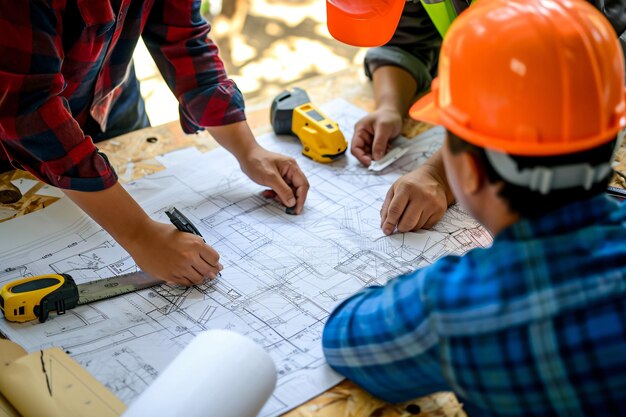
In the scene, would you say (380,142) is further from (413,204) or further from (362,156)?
(413,204)

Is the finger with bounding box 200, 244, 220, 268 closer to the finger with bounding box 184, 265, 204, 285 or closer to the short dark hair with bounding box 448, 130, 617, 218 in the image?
the finger with bounding box 184, 265, 204, 285

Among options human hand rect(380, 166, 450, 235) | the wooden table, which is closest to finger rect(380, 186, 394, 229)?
human hand rect(380, 166, 450, 235)

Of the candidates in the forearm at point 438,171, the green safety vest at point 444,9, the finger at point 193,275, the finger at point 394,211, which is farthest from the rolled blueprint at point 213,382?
the green safety vest at point 444,9

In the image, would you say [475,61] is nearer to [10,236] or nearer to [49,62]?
[49,62]

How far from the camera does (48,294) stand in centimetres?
81

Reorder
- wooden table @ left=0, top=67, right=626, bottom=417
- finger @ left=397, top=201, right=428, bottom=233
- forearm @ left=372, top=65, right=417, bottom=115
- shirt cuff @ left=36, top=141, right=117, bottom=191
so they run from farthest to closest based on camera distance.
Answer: forearm @ left=372, top=65, right=417, bottom=115 < finger @ left=397, top=201, right=428, bottom=233 < shirt cuff @ left=36, top=141, right=117, bottom=191 < wooden table @ left=0, top=67, right=626, bottom=417

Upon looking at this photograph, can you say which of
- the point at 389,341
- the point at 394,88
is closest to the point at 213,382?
the point at 389,341

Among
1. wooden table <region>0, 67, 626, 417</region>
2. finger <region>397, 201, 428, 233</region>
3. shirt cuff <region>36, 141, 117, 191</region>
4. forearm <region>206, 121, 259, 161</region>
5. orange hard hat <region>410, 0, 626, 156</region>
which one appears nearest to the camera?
orange hard hat <region>410, 0, 626, 156</region>

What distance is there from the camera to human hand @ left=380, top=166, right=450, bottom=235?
3.15 ft

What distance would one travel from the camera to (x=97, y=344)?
0.79 metres

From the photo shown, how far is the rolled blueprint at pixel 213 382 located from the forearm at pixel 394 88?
2.09ft

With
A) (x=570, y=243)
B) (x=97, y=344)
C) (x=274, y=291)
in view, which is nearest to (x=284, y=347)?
(x=274, y=291)

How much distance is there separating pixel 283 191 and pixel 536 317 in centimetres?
51

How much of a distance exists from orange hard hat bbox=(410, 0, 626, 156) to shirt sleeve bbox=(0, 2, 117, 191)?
45 cm
